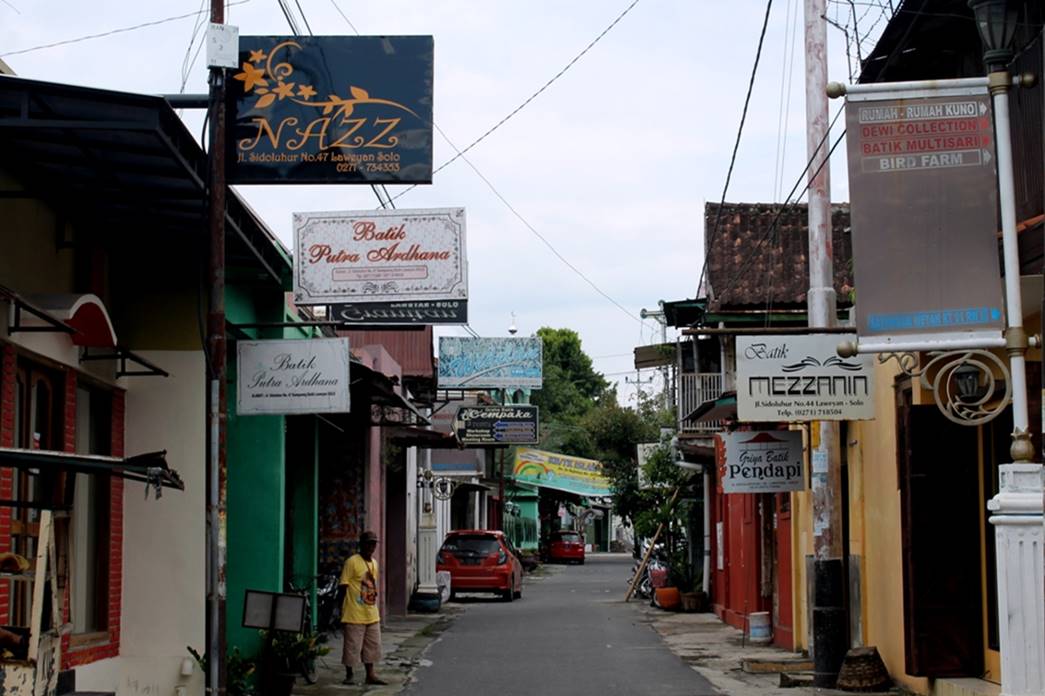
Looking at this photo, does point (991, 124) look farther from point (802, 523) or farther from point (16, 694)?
point (802, 523)

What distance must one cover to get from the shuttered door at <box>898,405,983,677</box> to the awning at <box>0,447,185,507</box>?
25.7 ft

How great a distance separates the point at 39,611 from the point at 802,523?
14452 millimetres

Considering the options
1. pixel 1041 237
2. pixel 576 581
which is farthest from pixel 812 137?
pixel 576 581

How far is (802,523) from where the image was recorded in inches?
793

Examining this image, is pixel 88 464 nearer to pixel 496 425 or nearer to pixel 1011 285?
pixel 1011 285

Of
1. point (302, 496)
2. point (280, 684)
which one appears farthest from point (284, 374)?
point (302, 496)

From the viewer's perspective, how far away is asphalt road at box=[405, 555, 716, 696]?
16109 mm

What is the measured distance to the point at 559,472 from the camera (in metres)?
65.9

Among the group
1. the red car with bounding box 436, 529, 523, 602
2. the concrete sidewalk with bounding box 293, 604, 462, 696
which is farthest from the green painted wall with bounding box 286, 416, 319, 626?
the red car with bounding box 436, 529, 523, 602

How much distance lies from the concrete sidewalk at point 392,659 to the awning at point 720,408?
539cm

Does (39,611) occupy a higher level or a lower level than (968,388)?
lower

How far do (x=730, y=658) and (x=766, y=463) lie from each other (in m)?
3.03

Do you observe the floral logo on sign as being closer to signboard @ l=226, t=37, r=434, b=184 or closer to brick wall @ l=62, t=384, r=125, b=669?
signboard @ l=226, t=37, r=434, b=184

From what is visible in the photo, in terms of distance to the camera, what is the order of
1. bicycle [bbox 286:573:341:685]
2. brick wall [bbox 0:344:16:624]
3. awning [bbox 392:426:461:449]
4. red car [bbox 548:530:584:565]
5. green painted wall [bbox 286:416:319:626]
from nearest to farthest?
brick wall [bbox 0:344:16:624] → bicycle [bbox 286:573:341:685] → green painted wall [bbox 286:416:319:626] → awning [bbox 392:426:461:449] → red car [bbox 548:530:584:565]
